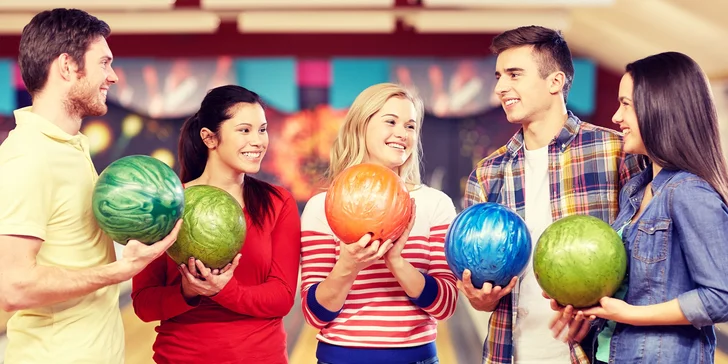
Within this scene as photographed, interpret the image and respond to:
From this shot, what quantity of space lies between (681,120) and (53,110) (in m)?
1.28

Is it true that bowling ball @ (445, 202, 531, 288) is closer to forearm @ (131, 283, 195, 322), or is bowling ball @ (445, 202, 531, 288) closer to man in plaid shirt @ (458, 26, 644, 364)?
man in plaid shirt @ (458, 26, 644, 364)

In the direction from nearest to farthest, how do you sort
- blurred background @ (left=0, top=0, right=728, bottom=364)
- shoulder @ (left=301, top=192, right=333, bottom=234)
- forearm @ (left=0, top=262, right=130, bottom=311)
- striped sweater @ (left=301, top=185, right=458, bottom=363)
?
1. forearm @ (left=0, top=262, right=130, bottom=311)
2. striped sweater @ (left=301, top=185, right=458, bottom=363)
3. shoulder @ (left=301, top=192, right=333, bottom=234)
4. blurred background @ (left=0, top=0, right=728, bottom=364)

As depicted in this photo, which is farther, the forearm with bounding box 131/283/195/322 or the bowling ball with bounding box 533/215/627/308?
the forearm with bounding box 131/283/195/322

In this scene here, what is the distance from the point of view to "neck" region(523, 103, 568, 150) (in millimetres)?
1880

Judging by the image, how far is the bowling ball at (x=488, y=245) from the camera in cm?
152

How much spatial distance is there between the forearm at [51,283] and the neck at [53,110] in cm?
31

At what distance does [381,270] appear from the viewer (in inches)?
68.3

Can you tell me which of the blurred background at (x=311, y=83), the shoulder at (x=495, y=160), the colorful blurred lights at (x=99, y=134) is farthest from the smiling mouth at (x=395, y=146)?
the colorful blurred lights at (x=99, y=134)

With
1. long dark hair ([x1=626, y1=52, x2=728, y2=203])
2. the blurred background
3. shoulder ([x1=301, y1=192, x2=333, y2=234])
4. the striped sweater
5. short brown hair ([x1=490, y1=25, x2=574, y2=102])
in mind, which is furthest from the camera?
the blurred background

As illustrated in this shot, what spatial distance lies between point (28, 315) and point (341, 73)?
22.4 feet

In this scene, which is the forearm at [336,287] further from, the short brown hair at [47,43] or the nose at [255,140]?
the short brown hair at [47,43]

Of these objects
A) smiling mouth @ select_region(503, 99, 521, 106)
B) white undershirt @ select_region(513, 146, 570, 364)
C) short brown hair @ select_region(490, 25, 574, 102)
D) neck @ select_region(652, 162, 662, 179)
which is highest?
short brown hair @ select_region(490, 25, 574, 102)

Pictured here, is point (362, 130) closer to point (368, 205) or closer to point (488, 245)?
point (368, 205)

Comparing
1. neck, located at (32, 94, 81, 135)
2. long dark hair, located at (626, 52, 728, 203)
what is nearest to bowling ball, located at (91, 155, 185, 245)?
neck, located at (32, 94, 81, 135)
